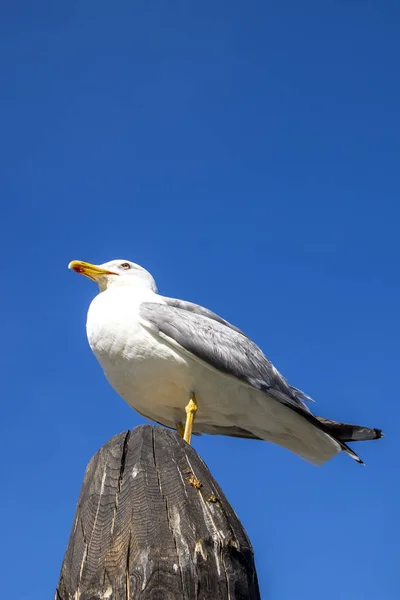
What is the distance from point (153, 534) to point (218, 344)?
4.68 metres

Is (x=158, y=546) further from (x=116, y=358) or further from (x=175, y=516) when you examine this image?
(x=116, y=358)

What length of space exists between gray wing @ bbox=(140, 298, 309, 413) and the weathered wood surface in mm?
3956

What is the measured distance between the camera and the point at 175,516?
3.47m

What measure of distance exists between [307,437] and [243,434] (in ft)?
2.51

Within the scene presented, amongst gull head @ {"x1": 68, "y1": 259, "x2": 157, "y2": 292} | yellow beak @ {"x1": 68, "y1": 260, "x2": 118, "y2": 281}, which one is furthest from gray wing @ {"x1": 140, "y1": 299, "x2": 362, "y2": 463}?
yellow beak @ {"x1": 68, "y1": 260, "x2": 118, "y2": 281}

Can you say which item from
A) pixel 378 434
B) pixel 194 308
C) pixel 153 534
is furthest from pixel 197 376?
pixel 153 534

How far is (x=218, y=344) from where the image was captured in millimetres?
7996

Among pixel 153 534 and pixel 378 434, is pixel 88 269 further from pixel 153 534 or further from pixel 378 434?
pixel 153 534

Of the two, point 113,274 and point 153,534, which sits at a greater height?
point 113,274

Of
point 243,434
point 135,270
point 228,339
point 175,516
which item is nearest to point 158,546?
point 175,516

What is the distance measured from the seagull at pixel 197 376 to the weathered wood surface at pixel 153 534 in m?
3.84

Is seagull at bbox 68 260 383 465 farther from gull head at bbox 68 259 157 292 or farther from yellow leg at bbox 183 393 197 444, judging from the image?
gull head at bbox 68 259 157 292

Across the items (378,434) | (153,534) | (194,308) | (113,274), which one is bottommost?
(153,534)

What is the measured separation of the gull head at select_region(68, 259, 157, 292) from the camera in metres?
9.20
